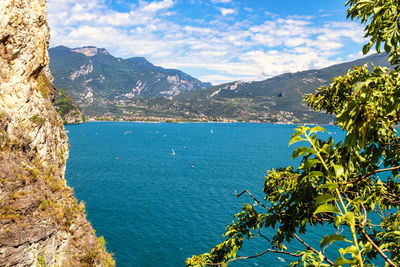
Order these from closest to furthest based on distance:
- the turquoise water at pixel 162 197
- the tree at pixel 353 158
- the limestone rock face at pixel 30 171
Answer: the tree at pixel 353 158 → the limestone rock face at pixel 30 171 → the turquoise water at pixel 162 197

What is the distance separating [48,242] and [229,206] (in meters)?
53.3

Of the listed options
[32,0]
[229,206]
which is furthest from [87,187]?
[32,0]

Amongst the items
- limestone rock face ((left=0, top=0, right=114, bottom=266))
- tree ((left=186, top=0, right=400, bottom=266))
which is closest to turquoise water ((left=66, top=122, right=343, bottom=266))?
limestone rock face ((left=0, top=0, right=114, bottom=266))

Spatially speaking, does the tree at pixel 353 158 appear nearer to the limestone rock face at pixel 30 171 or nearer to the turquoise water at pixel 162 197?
the limestone rock face at pixel 30 171

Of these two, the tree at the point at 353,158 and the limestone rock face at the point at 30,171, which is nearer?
the tree at the point at 353,158

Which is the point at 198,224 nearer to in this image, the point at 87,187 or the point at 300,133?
the point at 87,187

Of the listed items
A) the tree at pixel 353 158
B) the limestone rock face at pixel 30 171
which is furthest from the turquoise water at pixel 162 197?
the tree at pixel 353 158

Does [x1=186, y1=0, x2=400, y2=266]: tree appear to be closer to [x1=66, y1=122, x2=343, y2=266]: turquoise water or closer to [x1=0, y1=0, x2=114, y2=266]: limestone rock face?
[x1=0, y1=0, x2=114, y2=266]: limestone rock face

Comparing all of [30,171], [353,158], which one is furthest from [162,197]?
[353,158]

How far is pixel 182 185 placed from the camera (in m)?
91.4

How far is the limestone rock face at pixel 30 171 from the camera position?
24.9 meters

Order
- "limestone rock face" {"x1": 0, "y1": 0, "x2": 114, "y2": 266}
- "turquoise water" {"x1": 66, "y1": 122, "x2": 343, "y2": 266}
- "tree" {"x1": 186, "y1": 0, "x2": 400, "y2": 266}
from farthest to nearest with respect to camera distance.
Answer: "turquoise water" {"x1": 66, "y1": 122, "x2": 343, "y2": 266}
"limestone rock face" {"x1": 0, "y1": 0, "x2": 114, "y2": 266}
"tree" {"x1": 186, "y1": 0, "x2": 400, "y2": 266}

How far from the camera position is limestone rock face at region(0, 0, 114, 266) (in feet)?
81.8

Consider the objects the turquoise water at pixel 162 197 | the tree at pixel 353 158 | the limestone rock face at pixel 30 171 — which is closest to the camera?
the tree at pixel 353 158
